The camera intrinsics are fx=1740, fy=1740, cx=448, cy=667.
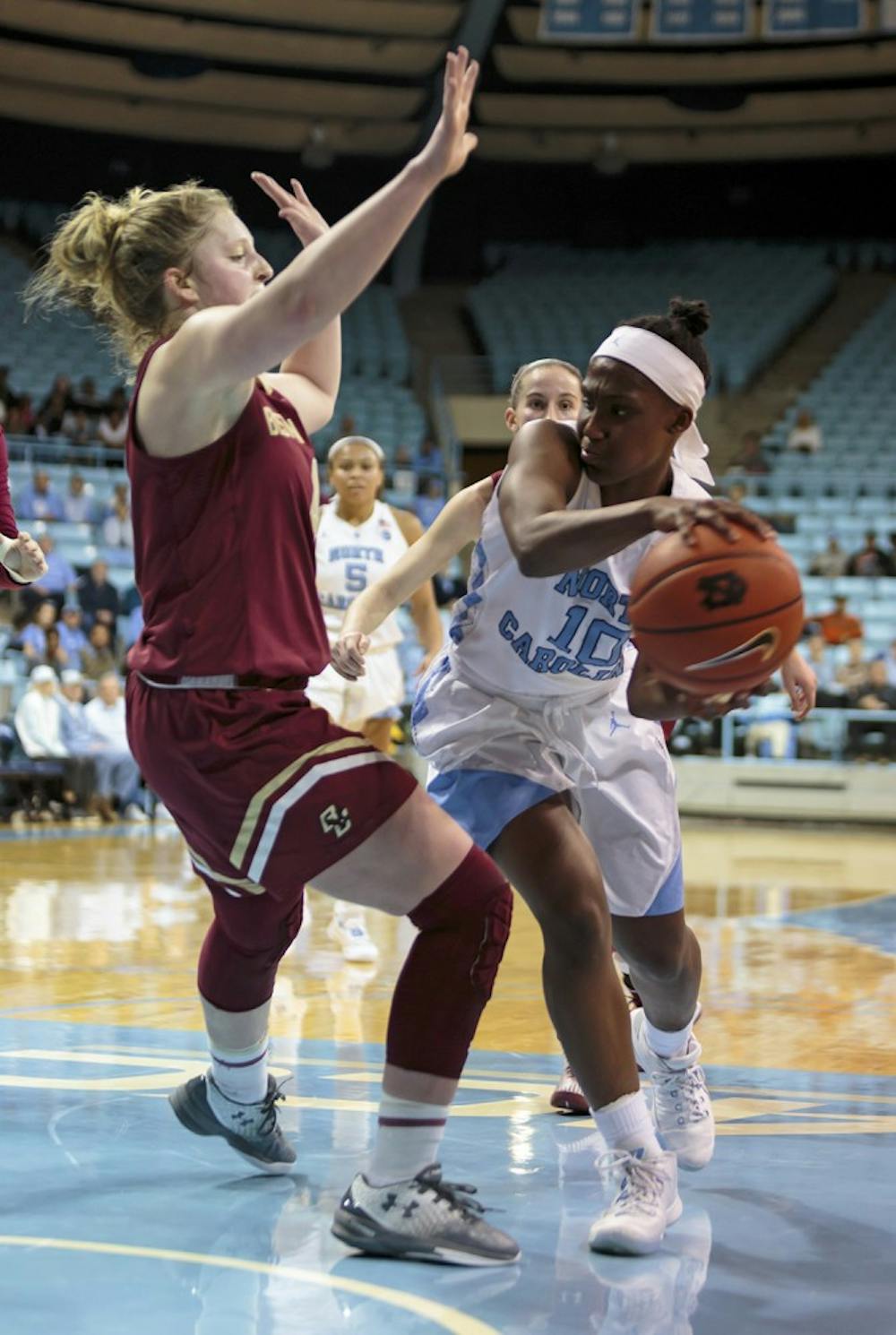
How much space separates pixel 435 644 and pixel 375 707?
36.9 inches

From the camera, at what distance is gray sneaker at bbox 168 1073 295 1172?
3.45m

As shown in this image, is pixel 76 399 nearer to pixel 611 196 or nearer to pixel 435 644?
pixel 611 196

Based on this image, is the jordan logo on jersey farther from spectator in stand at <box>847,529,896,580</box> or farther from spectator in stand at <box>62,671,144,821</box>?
spectator in stand at <box>847,529,896,580</box>

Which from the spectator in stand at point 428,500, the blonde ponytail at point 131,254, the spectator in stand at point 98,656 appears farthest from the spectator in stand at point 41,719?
the blonde ponytail at point 131,254

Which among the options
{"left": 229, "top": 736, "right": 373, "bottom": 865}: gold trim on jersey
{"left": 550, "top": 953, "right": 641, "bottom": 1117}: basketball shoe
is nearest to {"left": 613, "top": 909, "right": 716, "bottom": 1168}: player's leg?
{"left": 550, "top": 953, "right": 641, "bottom": 1117}: basketball shoe

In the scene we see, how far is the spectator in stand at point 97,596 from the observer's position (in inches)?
557

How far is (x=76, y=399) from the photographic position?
18500 millimetres

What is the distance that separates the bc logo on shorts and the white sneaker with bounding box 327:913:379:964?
150 inches

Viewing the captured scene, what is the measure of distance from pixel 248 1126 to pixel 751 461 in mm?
16825

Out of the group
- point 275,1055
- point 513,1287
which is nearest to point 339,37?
point 275,1055

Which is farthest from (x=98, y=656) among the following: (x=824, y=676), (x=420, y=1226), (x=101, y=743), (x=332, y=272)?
(x=332, y=272)

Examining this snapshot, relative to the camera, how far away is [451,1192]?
3.02 m

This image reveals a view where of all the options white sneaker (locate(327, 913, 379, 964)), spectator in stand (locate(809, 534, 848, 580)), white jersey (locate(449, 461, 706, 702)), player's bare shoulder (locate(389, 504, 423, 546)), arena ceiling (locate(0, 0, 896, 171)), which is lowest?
white sneaker (locate(327, 913, 379, 964))

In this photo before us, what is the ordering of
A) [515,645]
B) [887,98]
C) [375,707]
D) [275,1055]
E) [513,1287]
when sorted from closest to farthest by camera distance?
[513,1287]
[515,645]
[275,1055]
[375,707]
[887,98]
